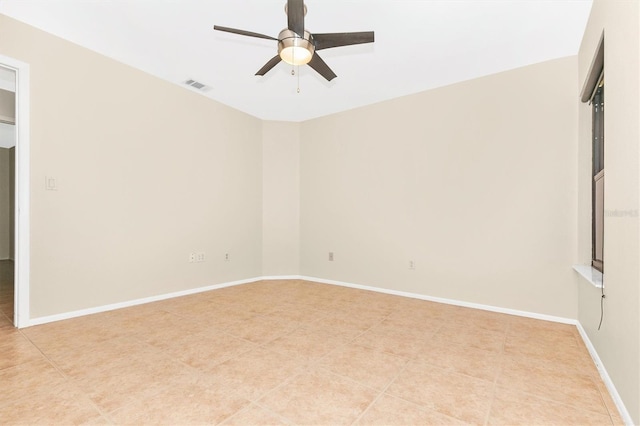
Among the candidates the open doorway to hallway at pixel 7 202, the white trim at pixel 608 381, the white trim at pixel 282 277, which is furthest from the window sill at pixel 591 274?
the open doorway to hallway at pixel 7 202

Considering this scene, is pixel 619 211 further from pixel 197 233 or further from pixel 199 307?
pixel 197 233

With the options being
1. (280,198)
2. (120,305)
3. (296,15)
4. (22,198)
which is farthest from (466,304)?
(22,198)

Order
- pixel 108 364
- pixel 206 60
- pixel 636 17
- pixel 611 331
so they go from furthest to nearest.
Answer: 1. pixel 206 60
2. pixel 108 364
3. pixel 611 331
4. pixel 636 17

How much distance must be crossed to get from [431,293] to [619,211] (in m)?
2.38

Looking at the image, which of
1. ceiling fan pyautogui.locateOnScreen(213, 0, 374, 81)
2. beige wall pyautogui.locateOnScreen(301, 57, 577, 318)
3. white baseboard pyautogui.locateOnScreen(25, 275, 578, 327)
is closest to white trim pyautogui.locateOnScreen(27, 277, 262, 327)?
white baseboard pyautogui.locateOnScreen(25, 275, 578, 327)

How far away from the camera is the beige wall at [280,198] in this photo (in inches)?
204

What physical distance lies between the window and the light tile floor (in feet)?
2.56

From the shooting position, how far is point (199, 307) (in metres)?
3.46

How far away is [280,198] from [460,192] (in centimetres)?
279

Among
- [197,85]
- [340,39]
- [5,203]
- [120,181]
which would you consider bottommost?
[5,203]

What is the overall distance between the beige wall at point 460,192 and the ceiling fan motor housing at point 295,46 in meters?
2.31

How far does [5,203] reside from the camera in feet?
23.9

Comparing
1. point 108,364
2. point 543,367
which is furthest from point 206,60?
point 543,367

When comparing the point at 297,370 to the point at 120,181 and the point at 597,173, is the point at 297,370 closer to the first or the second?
the point at 120,181
